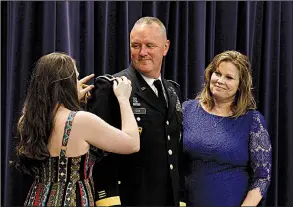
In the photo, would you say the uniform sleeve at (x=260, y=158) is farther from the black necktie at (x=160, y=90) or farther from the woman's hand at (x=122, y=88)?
the woman's hand at (x=122, y=88)

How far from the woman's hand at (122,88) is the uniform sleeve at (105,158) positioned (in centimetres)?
4

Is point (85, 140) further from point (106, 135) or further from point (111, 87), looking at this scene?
point (111, 87)

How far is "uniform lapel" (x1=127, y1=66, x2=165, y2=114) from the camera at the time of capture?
84.9 inches

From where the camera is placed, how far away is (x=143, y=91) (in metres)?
2.17

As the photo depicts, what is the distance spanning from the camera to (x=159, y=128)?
7.04 feet

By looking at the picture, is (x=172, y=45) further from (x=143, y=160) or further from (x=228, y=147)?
(x=143, y=160)

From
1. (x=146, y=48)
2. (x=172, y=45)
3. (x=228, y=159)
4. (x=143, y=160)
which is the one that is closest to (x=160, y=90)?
(x=146, y=48)

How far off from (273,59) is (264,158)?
1090 mm

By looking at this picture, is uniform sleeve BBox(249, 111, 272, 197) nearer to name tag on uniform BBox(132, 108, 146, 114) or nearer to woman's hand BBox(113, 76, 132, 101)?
name tag on uniform BBox(132, 108, 146, 114)

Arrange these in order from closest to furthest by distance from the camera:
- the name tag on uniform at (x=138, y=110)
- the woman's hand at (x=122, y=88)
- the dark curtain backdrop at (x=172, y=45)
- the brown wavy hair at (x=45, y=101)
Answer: the brown wavy hair at (x=45, y=101) → the woman's hand at (x=122, y=88) → the name tag on uniform at (x=138, y=110) → the dark curtain backdrop at (x=172, y=45)

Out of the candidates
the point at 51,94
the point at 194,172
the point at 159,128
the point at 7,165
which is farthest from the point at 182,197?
the point at 7,165

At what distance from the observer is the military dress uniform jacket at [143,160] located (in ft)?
6.75

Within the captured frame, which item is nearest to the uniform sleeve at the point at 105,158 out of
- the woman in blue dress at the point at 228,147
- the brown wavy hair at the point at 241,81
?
the woman in blue dress at the point at 228,147

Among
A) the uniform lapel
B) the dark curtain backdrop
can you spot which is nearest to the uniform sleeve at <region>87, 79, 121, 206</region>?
the uniform lapel
